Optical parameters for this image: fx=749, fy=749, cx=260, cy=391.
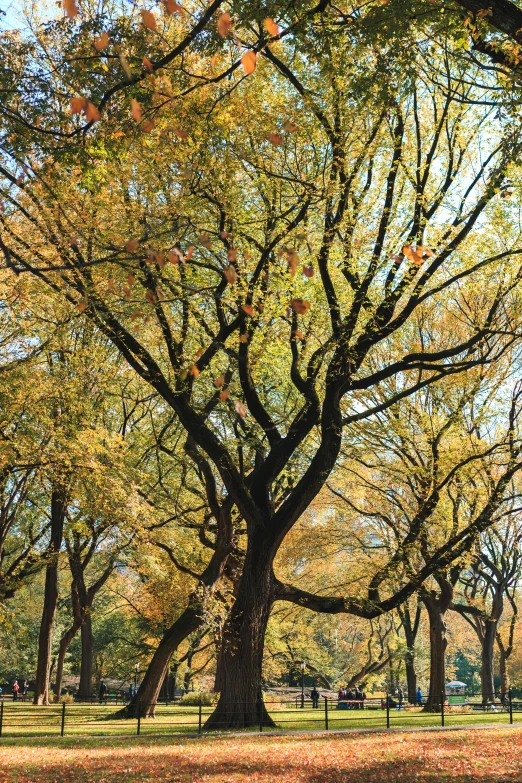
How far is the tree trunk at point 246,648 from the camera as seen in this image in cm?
1705

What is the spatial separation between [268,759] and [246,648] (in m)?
5.47

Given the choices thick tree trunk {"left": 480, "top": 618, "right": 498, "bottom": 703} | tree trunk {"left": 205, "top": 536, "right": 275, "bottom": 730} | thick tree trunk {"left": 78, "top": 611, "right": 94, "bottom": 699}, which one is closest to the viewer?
tree trunk {"left": 205, "top": 536, "right": 275, "bottom": 730}

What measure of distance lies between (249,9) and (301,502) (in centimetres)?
1098

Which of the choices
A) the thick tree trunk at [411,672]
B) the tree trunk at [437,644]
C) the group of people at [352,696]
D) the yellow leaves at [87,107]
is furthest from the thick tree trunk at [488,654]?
the yellow leaves at [87,107]

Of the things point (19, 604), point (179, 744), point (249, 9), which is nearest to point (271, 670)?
point (19, 604)

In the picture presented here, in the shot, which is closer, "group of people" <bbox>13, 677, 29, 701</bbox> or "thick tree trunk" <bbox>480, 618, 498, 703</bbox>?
"thick tree trunk" <bbox>480, 618, 498, 703</bbox>

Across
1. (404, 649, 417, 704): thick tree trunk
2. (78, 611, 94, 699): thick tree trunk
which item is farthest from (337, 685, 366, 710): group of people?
(78, 611, 94, 699): thick tree trunk

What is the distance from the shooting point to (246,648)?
17047 millimetres

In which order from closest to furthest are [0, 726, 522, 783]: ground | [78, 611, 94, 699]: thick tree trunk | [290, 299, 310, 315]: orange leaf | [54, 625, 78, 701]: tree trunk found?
[290, 299, 310, 315]: orange leaf
[0, 726, 522, 783]: ground
[54, 625, 78, 701]: tree trunk
[78, 611, 94, 699]: thick tree trunk

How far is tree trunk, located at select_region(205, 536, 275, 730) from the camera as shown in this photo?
17.0 meters

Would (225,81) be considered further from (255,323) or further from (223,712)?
(223,712)

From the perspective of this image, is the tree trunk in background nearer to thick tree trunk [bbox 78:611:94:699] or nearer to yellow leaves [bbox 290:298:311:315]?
thick tree trunk [bbox 78:611:94:699]

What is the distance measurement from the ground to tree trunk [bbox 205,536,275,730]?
1655 mm

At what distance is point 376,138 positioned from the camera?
16234 millimetres
